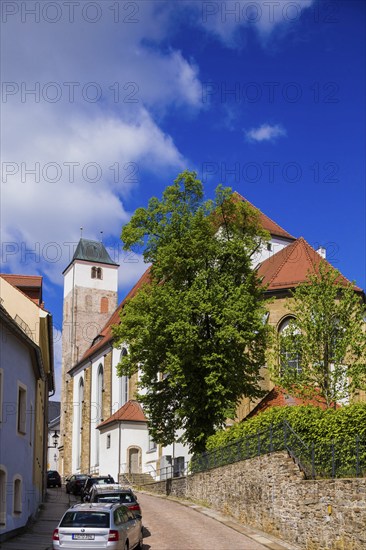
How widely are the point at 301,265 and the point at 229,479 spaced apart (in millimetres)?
21344

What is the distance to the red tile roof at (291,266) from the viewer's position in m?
41.7

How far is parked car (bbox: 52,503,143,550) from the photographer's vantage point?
49.9ft

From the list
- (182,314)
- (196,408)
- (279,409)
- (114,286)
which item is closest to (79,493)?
(196,408)

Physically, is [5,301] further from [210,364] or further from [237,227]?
[237,227]

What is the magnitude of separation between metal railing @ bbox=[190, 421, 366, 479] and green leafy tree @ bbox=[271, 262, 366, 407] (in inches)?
258

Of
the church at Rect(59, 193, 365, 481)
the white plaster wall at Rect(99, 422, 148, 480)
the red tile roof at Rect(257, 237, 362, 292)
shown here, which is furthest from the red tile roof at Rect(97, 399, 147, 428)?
the red tile roof at Rect(257, 237, 362, 292)

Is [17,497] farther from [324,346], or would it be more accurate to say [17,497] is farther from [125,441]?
[125,441]

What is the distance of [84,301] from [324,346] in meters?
52.5

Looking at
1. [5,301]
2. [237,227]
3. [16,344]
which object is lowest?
[16,344]

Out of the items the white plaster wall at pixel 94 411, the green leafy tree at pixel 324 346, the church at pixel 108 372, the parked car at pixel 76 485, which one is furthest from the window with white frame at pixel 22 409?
the white plaster wall at pixel 94 411

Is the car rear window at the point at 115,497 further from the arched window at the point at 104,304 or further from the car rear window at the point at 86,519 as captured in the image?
the arched window at the point at 104,304

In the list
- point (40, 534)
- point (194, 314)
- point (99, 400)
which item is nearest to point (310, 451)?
point (40, 534)

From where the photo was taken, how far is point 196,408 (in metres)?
31.1

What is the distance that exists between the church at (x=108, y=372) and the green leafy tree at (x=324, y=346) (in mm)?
1634
